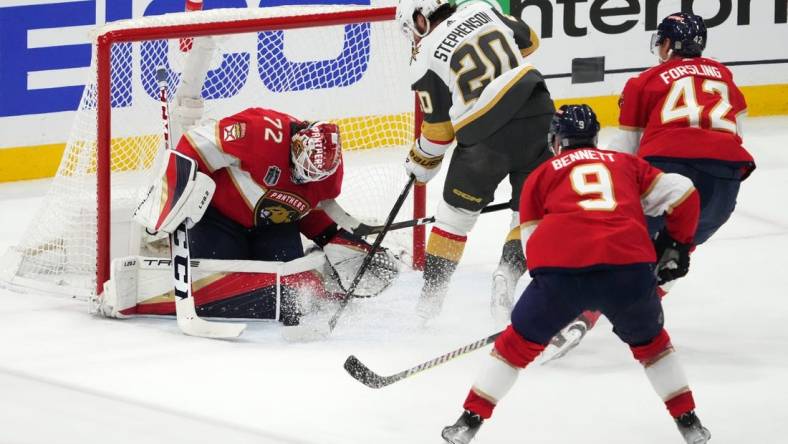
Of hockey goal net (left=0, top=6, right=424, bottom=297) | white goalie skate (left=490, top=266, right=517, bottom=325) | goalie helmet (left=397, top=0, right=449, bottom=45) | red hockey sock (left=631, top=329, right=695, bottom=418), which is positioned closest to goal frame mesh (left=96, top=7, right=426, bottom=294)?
hockey goal net (left=0, top=6, right=424, bottom=297)

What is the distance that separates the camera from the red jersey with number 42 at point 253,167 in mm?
4281

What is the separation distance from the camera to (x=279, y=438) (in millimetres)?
3449

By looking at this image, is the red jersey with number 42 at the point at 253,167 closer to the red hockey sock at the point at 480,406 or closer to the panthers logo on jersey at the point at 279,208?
the panthers logo on jersey at the point at 279,208

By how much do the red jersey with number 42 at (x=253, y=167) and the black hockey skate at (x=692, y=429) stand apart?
5.04 feet

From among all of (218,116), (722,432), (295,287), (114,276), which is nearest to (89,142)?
(114,276)

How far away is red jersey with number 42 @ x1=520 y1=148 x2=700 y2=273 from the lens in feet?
10.4

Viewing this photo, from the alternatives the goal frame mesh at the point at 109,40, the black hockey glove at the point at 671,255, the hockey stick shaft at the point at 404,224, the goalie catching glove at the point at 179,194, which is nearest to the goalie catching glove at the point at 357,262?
the hockey stick shaft at the point at 404,224

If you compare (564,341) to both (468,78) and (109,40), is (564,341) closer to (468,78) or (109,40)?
(468,78)

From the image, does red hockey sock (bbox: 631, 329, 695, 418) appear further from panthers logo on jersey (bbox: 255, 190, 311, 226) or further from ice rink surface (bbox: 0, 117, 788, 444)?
panthers logo on jersey (bbox: 255, 190, 311, 226)

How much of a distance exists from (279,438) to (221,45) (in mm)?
1904

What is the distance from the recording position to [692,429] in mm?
3260

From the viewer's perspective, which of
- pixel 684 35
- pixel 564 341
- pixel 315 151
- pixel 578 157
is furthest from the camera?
pixel 315 151

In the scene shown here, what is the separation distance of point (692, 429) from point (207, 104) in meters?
2.98

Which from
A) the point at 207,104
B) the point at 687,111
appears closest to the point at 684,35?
the point at 687,111
